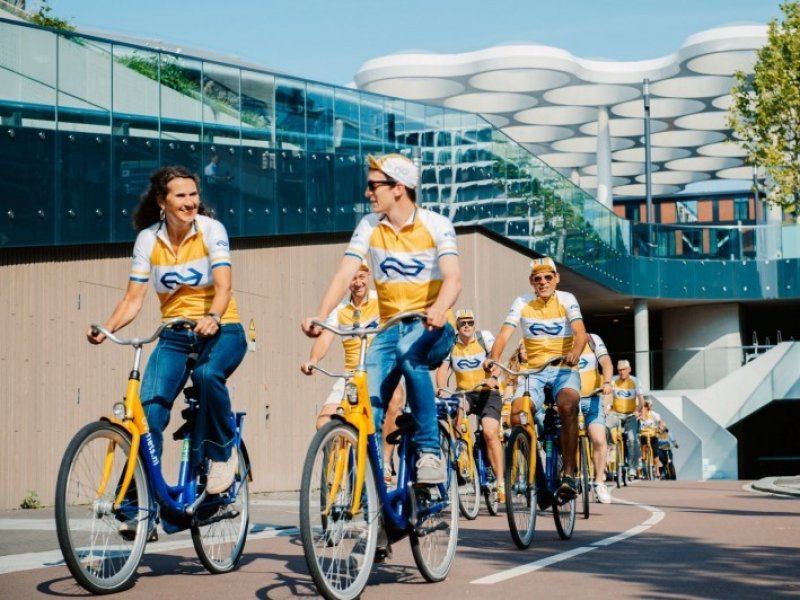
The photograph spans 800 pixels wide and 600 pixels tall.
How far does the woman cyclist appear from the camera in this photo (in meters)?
7.02

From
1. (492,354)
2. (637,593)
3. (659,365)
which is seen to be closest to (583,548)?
(492,354)

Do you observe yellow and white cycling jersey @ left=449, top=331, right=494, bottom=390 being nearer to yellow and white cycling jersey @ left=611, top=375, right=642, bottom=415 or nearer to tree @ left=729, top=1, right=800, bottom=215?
yellow and white cycling jersey @ left=611, top=375, right=642, bottom=415

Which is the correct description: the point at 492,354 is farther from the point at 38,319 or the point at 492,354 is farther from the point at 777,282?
the point at 777,282

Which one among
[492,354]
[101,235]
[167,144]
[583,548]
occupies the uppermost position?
[167,144]

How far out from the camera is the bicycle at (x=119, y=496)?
234 inches

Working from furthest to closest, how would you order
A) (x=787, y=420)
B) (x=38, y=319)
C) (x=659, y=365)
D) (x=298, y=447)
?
(x=787, y=420) → (x=659, y=365) → (x=298, y=447) → (x=38, y=319)

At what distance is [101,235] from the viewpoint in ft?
49.3

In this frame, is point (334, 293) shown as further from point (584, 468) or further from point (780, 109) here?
point (780, 109)

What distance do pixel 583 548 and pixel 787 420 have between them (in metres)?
51.2

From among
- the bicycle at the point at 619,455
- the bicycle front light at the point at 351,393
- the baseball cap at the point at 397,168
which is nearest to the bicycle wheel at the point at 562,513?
the baseball cap at the point at 397,168

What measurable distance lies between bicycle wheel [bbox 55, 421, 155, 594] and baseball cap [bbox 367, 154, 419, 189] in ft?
5.98

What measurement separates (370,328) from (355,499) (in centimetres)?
81

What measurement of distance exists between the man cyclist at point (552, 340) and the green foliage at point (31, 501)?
545 cm

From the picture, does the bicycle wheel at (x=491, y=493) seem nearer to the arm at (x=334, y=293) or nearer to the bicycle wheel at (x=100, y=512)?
the arm at (x=334, y=293)
